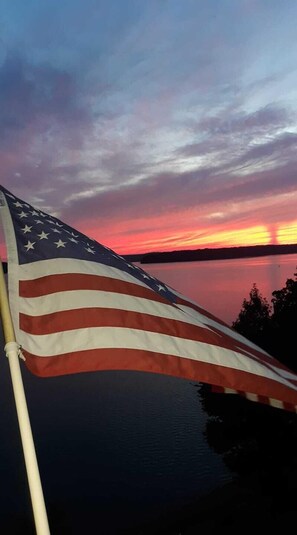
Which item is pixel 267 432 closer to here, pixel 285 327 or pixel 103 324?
pixel 285 327

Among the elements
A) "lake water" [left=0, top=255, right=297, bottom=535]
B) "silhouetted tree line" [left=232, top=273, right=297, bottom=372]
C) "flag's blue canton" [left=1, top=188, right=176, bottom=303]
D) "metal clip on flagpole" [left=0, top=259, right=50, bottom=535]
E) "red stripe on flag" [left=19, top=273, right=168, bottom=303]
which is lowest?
"lake water" [left=0, top=255, right=297, bottom=535]

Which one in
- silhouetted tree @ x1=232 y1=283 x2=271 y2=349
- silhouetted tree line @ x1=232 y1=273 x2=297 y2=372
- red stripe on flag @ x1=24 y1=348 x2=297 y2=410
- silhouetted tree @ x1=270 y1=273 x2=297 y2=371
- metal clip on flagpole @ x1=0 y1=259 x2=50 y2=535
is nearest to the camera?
metal clip on flagpole @ x1=0 y1=259 x2=50 y2=535

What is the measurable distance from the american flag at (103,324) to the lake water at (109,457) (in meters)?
35.1

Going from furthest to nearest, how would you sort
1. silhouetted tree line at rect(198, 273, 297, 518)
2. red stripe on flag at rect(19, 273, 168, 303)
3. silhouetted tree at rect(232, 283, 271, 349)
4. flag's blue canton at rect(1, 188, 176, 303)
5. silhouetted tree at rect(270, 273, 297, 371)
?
silhouetted tree at rect(232, 283, 271, 349) < silhouetted tree at rect(270, 273, 297, 371) < silhouetted tree line at rect(198, 273, 297, 518) < flag's blue canton at rect(1, 188, 176, 303) < red stripe on flag at rect(19, 273, 168, 303)

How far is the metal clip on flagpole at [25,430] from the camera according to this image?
3230 mm

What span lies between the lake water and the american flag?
1383 inches

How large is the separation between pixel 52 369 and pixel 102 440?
47.9 meters

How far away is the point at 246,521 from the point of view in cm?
2931

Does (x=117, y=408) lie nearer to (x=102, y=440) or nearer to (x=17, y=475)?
(x=102, y=440)

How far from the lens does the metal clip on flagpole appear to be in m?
3.23

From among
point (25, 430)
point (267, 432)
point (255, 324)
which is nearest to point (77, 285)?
point (25, 430)

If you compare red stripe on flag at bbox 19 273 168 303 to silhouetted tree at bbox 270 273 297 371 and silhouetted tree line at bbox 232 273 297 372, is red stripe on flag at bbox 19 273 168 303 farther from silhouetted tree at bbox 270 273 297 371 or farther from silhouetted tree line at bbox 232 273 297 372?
silhouetted tree at bbox 270 273 297 371

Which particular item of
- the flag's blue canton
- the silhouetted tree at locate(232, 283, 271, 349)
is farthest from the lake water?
the flag's blue canton

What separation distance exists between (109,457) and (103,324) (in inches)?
1758
